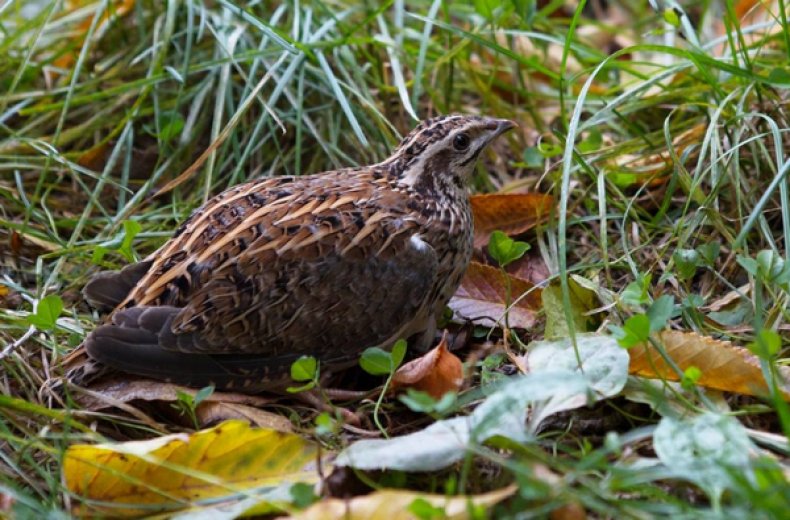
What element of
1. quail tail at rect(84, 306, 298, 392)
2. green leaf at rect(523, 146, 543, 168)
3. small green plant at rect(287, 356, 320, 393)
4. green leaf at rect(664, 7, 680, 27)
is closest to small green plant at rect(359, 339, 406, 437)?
small green plant at rect(287, 356, 320, 393)

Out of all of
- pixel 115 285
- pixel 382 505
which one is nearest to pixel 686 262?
pixel 382 505

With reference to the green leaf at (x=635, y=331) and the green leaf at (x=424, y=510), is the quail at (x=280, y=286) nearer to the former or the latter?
the green leaf at (x=635, y=331)

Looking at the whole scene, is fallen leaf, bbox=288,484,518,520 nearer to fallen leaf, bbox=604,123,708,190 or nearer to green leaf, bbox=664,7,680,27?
fallen leaf, bbox=604,123,708,190

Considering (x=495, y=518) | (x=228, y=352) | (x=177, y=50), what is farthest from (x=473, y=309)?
(x=177, y=50)

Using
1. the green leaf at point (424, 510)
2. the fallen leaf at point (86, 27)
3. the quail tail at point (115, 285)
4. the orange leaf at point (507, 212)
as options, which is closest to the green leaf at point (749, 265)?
the orange leaf at point (507, 212)

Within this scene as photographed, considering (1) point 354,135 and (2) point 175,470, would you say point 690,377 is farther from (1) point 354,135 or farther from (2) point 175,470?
(1) point 354,135

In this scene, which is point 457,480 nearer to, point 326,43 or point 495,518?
point 495,518

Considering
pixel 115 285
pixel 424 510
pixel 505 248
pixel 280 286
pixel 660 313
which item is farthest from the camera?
pixel 505 248
